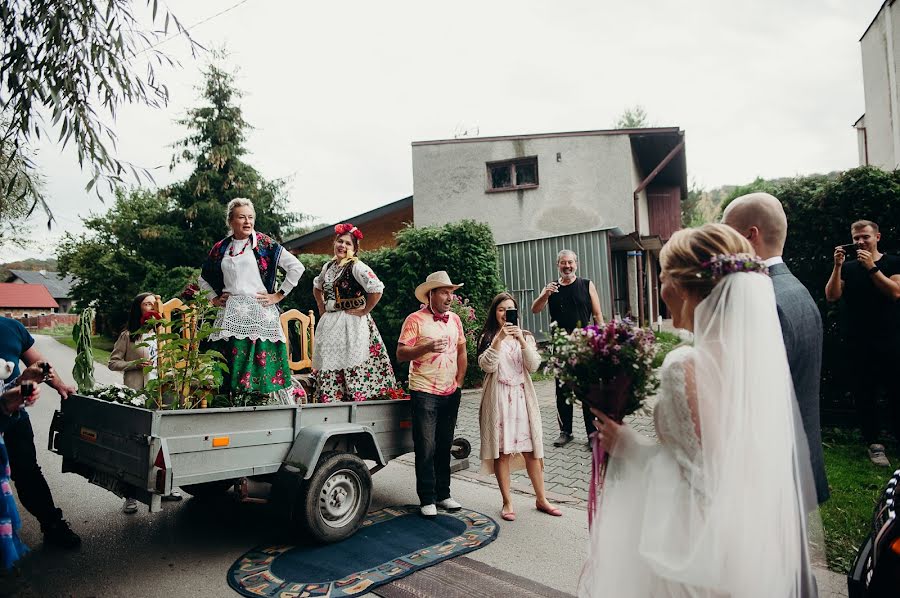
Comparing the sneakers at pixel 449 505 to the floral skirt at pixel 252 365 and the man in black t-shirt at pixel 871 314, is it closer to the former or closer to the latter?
the floral skirt at pixel 252 365

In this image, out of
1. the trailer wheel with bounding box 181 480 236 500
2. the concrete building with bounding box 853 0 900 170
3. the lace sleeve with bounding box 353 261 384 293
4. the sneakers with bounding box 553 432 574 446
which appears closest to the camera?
the trailer wheel with bounding box 181 480 236 500

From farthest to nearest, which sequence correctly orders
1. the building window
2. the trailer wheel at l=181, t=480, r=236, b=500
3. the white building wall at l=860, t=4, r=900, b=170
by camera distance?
the building window < the white building wall at l=860, t=4, r=900, b=170 < the trailer wheel at l=181, t=480, r=236, b=500

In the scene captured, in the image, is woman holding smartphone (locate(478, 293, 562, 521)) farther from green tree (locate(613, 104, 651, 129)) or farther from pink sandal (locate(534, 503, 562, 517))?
green tree (locate(613, 104, 651, 129))

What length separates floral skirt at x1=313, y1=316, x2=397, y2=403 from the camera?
4859 millimetres

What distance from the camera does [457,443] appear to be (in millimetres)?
5637

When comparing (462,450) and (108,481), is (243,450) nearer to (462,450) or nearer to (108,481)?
(108,481)

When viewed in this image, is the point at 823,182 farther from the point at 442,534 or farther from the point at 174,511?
the point at 174,511

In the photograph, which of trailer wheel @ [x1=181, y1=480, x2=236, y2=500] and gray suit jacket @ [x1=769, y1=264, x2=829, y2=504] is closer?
gray suit jacket @ [x1=769, y1=264, x2=829, y2=504]

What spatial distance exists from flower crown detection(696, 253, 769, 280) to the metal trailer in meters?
2.81

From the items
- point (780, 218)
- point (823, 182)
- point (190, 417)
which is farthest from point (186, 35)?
point (823, 182)

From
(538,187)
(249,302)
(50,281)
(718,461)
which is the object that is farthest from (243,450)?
(50,281)

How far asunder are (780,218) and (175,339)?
11.8 feet

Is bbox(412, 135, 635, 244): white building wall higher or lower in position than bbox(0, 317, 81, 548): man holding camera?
higher

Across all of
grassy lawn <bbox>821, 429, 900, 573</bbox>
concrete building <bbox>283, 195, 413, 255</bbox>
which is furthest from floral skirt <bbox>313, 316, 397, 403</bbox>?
concrete building <bbox>283, 195, 413, 255</bbox>
